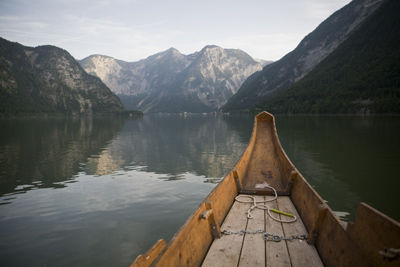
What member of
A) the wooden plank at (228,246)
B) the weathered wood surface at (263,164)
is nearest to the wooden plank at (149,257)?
the wooden plank at (228,246)

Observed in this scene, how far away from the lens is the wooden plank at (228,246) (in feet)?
15.2

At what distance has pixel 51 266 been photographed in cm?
740

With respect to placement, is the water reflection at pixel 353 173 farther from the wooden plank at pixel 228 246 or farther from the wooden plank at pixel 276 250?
the wooden plank at pixel 228 246

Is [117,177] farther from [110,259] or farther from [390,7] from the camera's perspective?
[390,7]

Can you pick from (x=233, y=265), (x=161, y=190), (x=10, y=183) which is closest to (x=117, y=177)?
(x=161, y=190)

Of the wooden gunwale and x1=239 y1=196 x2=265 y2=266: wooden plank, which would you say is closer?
the wooden gunwale

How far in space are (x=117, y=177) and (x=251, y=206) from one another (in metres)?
13.1

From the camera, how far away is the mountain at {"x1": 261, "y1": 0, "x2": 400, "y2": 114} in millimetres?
121938

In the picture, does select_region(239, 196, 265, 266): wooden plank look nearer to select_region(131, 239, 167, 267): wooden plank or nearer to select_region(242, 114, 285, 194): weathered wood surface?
select_region(131, 239, 167, 267): wooden plank

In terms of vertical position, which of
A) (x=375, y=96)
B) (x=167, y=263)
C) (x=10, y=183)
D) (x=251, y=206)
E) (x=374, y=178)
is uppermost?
(x=375, y=96)

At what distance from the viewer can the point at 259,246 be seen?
5141 millimetres

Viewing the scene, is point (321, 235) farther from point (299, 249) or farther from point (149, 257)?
point (149, 257)

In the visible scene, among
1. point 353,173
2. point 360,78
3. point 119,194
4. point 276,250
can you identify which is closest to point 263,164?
point 276,250

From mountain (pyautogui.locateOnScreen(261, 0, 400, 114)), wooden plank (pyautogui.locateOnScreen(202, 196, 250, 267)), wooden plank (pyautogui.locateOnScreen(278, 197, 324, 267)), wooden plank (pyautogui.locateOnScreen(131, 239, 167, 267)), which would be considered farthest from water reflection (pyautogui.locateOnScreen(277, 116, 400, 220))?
mountain (pyautogui.locateOnScreen(261, 0, 400, 114))
